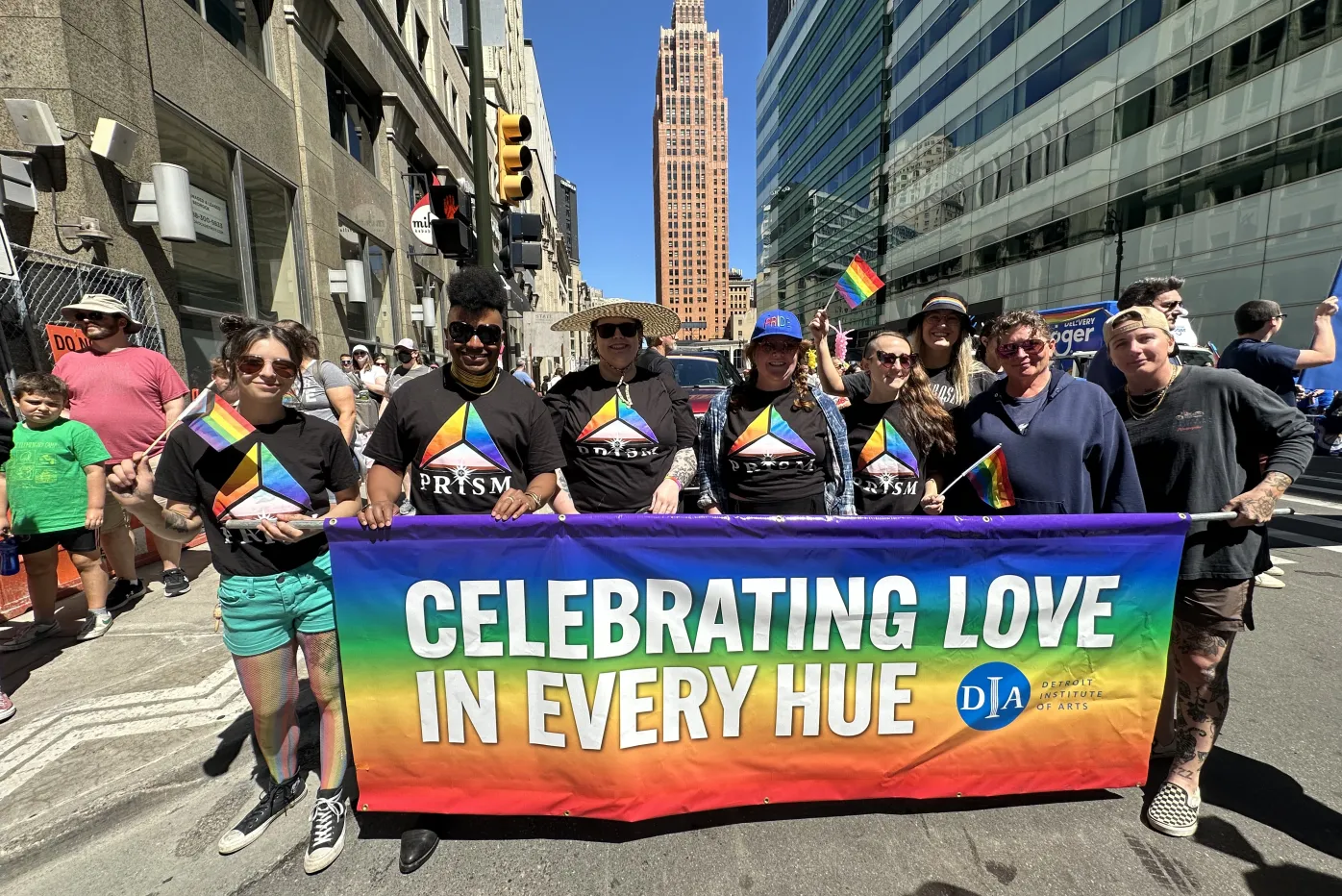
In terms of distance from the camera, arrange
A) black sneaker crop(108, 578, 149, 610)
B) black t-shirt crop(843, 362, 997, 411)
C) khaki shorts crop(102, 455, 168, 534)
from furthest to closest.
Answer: black sneaker crop(108, 578, 149, 610) → khaki shorts crop(102, 455, 168, 534) → black t-shirt crop(843, 362, 997, 411)

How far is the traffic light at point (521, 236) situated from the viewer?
7699 mm

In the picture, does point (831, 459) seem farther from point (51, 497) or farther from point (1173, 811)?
point (51, 497)

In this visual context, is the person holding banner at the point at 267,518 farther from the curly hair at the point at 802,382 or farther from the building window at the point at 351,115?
the building window at the point at 351,115

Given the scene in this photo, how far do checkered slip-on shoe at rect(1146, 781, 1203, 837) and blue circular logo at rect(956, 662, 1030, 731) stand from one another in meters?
0.66

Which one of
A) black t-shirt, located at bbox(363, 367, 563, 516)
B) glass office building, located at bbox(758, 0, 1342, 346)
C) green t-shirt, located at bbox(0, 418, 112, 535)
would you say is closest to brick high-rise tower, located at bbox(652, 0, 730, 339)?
glass office building, located at bbox(758, 0, 1342, 346)

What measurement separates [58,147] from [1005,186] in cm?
3760

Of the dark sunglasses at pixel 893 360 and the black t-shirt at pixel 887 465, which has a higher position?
the dark sunglasses at pixel 893 360

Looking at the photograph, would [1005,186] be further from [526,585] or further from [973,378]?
[526,585]

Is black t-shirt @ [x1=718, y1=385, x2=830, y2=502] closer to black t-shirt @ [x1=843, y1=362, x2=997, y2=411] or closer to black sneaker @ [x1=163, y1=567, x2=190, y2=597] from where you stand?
black t-shirt @ [x1=843, y1=362, x2=997, y2=411]

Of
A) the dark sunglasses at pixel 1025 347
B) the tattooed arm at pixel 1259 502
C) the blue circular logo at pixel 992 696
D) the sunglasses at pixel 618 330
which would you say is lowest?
Answer: the blue circular logo at pixel 992 696

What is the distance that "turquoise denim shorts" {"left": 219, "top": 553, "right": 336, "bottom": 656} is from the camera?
7.40ft

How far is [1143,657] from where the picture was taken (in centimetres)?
253

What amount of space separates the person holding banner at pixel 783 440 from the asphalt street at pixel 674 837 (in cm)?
134

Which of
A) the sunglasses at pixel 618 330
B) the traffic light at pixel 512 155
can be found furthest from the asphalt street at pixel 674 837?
the traffic light at pixel 512 155
